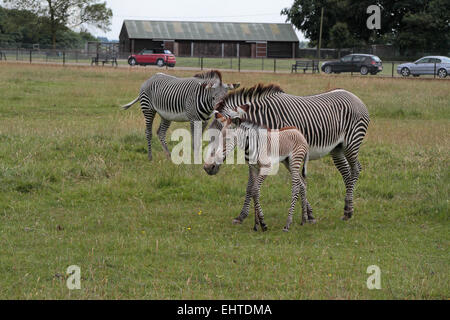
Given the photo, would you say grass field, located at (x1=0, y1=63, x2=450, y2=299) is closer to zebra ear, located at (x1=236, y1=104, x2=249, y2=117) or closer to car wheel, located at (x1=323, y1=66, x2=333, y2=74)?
zebra ear, located at (x1=236, y1=104, x2=249, y2=117)

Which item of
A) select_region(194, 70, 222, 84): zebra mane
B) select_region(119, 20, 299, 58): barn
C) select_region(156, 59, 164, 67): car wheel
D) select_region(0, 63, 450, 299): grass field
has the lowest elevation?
select_region(0, 63, 450, 299): grass field

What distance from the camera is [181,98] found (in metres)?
11.8

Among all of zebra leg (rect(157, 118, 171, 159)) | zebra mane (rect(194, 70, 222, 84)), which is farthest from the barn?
zebra mane (rect(194, 70, 222, 84))

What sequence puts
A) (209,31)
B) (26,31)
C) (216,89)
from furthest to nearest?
(26,31)
(209,31)
(216,89)

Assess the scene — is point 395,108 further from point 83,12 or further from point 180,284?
point 83,12

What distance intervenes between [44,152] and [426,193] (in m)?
7.08

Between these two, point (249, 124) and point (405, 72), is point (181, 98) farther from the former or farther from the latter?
point (405, 72)

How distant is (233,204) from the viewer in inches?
361

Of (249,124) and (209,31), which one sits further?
(209,31)

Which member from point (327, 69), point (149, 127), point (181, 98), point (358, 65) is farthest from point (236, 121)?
point (327, 69)

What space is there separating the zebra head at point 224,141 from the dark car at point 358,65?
35872 mm

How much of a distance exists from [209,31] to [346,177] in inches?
2551

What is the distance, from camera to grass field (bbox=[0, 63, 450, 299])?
19.2 feet
